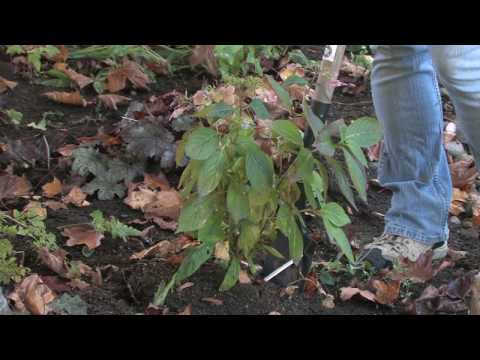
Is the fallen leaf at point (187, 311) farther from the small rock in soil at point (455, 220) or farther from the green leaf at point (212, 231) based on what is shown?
the small rock in soil at point (455, 220)

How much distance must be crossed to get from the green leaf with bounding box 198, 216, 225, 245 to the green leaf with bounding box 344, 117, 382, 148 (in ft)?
1.34

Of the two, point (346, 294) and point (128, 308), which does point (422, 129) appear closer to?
point (346, 294)

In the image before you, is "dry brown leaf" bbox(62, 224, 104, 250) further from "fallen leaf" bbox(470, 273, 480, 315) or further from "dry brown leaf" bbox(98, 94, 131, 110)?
"fallen leaf" bbox(470, 273, 480, 315)

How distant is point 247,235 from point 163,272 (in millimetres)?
395

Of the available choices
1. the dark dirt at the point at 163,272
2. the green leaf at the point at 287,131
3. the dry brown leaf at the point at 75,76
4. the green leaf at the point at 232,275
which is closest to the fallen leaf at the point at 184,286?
the dark dirt at the point at 163,272

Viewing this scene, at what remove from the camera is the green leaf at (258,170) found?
1788mm

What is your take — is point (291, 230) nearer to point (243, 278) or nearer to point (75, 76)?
point (243, 278)

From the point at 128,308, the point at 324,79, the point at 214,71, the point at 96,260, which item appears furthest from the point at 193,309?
the point at 214,71

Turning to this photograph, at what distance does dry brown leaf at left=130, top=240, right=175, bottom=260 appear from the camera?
2.36 metres

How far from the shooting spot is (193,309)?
209 centimetres

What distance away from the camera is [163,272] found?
2.25m

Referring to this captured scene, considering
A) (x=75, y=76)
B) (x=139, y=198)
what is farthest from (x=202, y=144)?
(x=75, y=76)

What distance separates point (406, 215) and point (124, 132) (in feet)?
3.75
